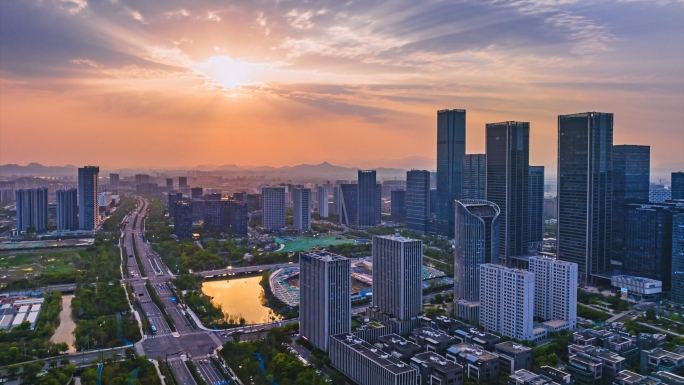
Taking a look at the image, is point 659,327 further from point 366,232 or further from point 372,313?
point 366,232

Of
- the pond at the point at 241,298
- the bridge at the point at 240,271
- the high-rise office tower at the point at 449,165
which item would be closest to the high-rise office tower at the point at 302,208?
the high-rise office tower at the point at 449,165

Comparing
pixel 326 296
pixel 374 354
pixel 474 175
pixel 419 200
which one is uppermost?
pixel 474 175

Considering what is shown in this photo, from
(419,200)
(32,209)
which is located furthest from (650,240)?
(32,209)

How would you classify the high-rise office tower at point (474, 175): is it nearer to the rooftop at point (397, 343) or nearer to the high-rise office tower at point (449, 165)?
the high-rise office tower at point (449, 165)

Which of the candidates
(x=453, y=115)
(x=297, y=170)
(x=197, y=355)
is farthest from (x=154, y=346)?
(x=297, y=170)

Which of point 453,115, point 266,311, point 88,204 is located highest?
point 453,115

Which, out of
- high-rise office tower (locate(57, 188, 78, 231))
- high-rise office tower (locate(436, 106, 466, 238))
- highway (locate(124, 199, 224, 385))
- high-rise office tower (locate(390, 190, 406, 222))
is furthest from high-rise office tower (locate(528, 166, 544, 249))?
high-rise office tower (locate(57, 188, 78, 231))

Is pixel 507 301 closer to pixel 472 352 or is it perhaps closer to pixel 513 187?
pixel 472 352
